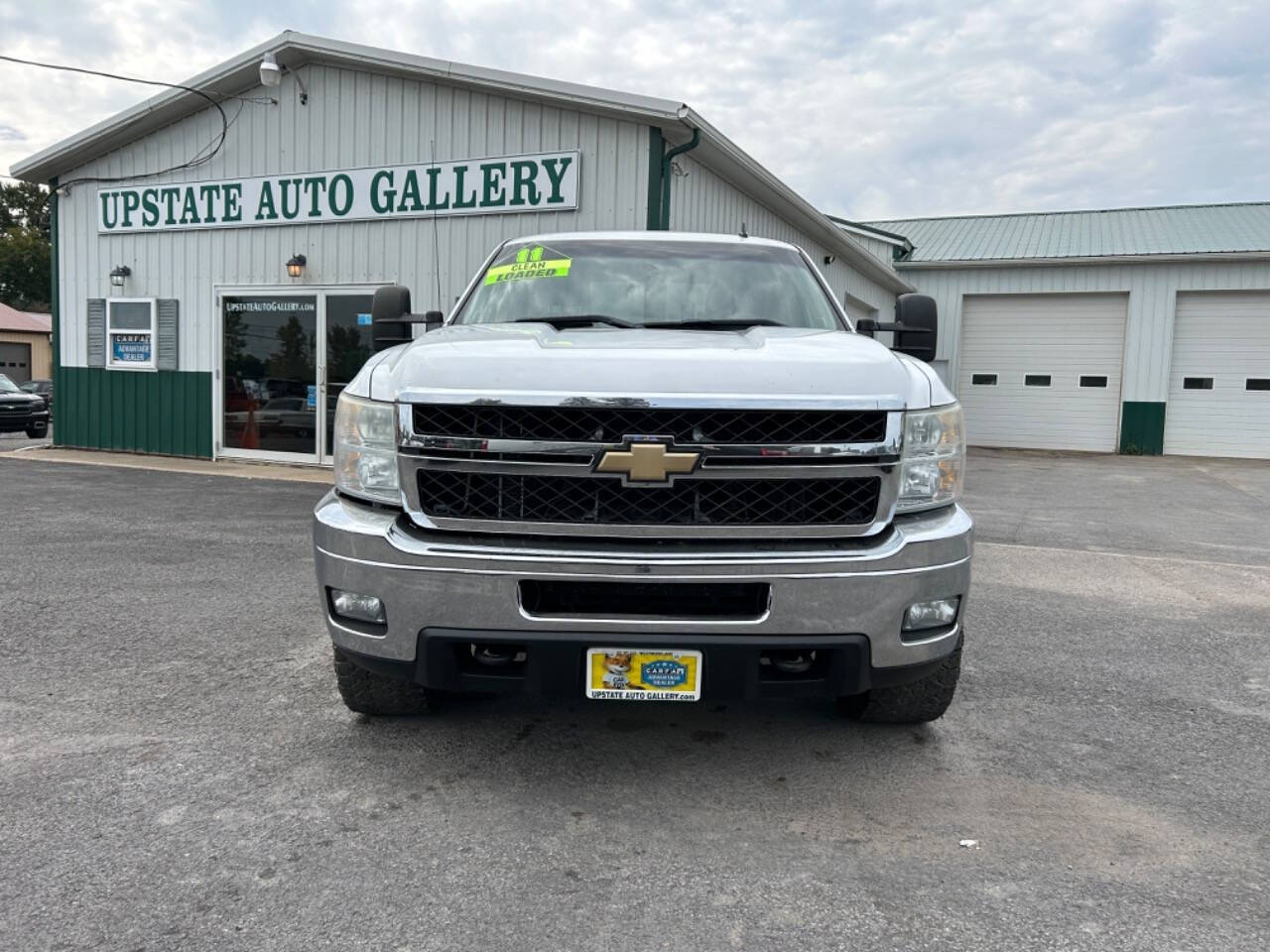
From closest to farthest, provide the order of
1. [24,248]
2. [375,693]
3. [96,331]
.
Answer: [375,693] → [96,331] → [24,248]

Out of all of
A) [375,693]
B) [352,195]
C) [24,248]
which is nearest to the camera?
[375,693]

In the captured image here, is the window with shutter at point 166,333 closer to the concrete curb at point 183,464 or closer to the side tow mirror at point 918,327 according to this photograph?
the concrete curb at point 183,464

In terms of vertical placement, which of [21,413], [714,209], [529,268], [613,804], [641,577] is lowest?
[613,804]

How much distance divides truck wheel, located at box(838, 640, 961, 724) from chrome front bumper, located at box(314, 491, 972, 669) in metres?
0.48

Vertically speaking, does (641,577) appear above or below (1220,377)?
below

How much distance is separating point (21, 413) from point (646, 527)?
758 inches

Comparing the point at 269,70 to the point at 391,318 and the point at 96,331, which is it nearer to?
the point at 96,331

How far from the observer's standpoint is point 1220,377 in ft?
61.0

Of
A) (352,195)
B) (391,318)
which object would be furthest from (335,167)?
(391,318)

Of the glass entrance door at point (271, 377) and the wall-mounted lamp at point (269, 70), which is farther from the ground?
the wall-mounted lamp at point (269, 70)

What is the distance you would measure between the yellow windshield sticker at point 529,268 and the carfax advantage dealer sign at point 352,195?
5706 mm

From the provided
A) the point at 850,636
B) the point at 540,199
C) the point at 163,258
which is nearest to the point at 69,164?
the point at 163,258

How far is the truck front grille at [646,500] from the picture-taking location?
2.72m

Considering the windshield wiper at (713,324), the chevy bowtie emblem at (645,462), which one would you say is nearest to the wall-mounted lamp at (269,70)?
the windshield wiper at (713,324)
